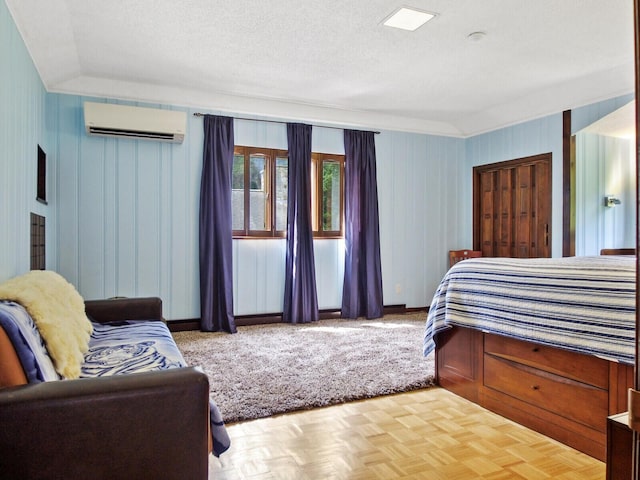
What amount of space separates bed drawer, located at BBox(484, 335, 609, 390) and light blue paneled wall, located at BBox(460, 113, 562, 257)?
9.60ft

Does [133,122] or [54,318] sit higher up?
[133,122]

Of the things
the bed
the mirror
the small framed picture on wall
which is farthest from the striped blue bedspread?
the small framed picture on wall

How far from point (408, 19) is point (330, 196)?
8.34 ft

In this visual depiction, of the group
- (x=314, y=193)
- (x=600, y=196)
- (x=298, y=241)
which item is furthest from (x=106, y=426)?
(x=600, y=196)

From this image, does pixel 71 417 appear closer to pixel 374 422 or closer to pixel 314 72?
pixel 374 422

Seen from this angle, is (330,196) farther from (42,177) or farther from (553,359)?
(553,359)

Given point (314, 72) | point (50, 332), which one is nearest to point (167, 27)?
point (314, 72)

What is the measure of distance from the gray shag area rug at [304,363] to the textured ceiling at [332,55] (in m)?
2.46

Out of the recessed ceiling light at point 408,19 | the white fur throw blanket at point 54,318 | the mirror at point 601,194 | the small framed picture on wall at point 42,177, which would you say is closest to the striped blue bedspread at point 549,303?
the recessed ceiling light at point 408,19

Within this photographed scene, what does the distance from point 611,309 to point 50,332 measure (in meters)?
2.22

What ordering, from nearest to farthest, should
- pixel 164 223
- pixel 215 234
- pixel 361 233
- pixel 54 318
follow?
pixel 54 318, pixel 164 223, pixel 215 234, pixel 361 233

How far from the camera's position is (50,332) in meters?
1.61

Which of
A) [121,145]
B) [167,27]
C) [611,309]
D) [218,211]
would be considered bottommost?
[611,309]

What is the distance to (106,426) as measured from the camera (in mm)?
1230
